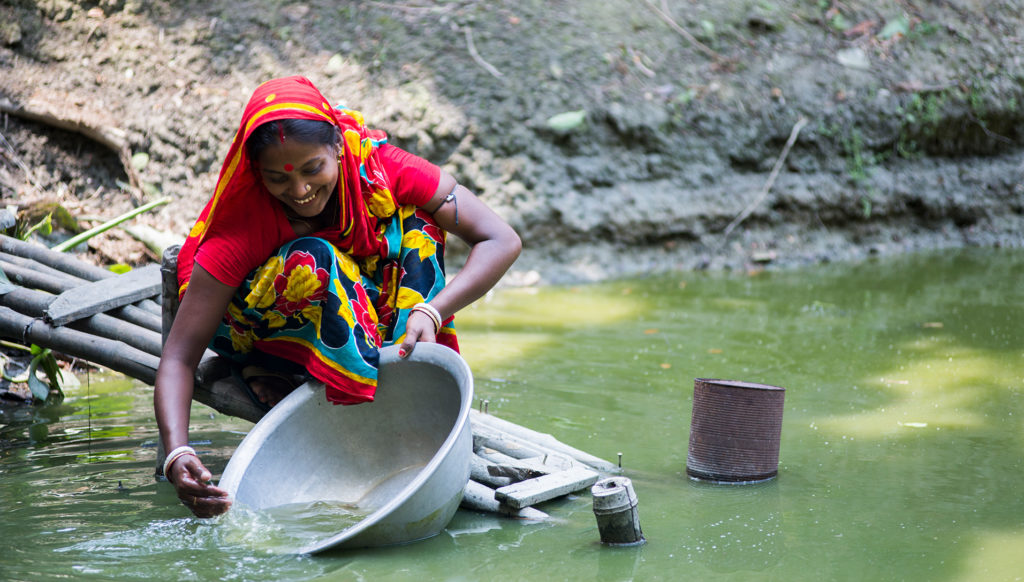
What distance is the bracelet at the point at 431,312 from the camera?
243 cm

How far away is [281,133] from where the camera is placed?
82.8 inches

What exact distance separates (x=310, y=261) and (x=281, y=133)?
34 cm

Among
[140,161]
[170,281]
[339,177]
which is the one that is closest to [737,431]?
[339,177]

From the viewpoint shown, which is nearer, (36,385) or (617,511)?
(617,511)

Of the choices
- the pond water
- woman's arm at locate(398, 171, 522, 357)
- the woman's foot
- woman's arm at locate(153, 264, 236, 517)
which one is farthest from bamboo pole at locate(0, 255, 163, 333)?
woman's arm at locate(398, 171, 522, 357)

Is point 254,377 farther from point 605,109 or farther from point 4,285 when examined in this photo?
point 605,109

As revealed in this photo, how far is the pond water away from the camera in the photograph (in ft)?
6.84

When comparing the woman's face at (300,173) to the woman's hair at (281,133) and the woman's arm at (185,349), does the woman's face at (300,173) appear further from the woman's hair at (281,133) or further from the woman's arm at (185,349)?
the woman's arm at (185,349)

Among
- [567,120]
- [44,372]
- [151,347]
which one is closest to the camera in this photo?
[151,347]

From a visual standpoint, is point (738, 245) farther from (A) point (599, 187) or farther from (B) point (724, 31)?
(B) point (724, 31)

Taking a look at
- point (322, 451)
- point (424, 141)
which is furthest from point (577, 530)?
point (424, 141)

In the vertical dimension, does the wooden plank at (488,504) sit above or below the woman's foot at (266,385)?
below

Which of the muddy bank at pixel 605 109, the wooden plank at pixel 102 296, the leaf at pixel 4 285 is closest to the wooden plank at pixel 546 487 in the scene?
the wooden plank at pixel 102 296

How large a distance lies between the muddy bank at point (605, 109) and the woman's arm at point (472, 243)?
3187 mm
